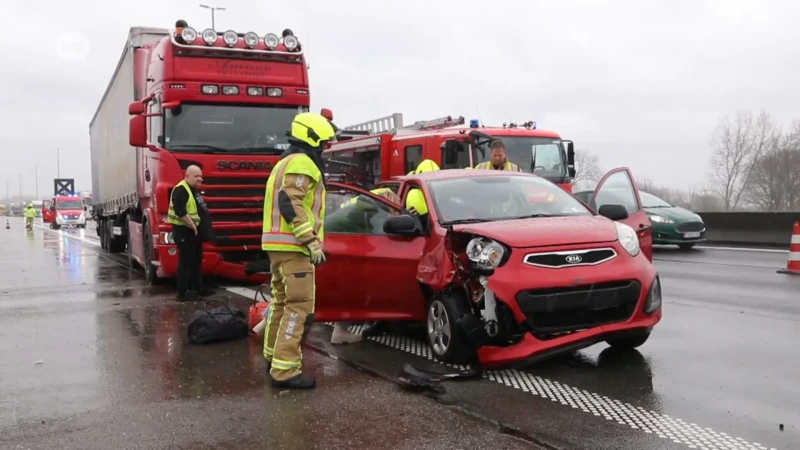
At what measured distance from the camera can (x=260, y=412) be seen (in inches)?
176

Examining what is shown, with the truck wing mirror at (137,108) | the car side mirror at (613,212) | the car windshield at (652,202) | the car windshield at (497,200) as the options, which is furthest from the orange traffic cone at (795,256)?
the truck wing mirror at (137,108)

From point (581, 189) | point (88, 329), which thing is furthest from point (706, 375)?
point (581, 189)

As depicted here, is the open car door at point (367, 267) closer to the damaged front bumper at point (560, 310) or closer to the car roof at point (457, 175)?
the car roof at point (457, 175)

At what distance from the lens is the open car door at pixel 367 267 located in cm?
584

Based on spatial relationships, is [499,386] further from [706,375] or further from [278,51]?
[278,51]

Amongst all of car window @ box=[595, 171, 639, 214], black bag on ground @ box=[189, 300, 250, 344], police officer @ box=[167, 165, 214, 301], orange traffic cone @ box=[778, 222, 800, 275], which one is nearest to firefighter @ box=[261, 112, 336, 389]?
black bag on ground @ box=[189, 300, 250, 344]

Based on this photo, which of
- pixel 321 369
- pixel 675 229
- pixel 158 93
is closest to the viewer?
pixel 321 369

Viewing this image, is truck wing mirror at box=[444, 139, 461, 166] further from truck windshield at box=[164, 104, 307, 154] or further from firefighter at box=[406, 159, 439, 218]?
firefighter at box=[406, 159, 439, 218]

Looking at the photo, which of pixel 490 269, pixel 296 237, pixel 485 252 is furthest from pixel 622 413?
pixel 296 237

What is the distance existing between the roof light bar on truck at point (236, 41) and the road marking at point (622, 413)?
20.3ft

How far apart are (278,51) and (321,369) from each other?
6.21 m

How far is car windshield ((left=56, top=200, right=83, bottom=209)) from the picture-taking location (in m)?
44.7

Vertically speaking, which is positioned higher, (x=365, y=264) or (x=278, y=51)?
(x=278, y=51)

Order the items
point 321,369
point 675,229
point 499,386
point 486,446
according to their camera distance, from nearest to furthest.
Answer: point 486,446, point 499,386, point 321,369, point 675,229
